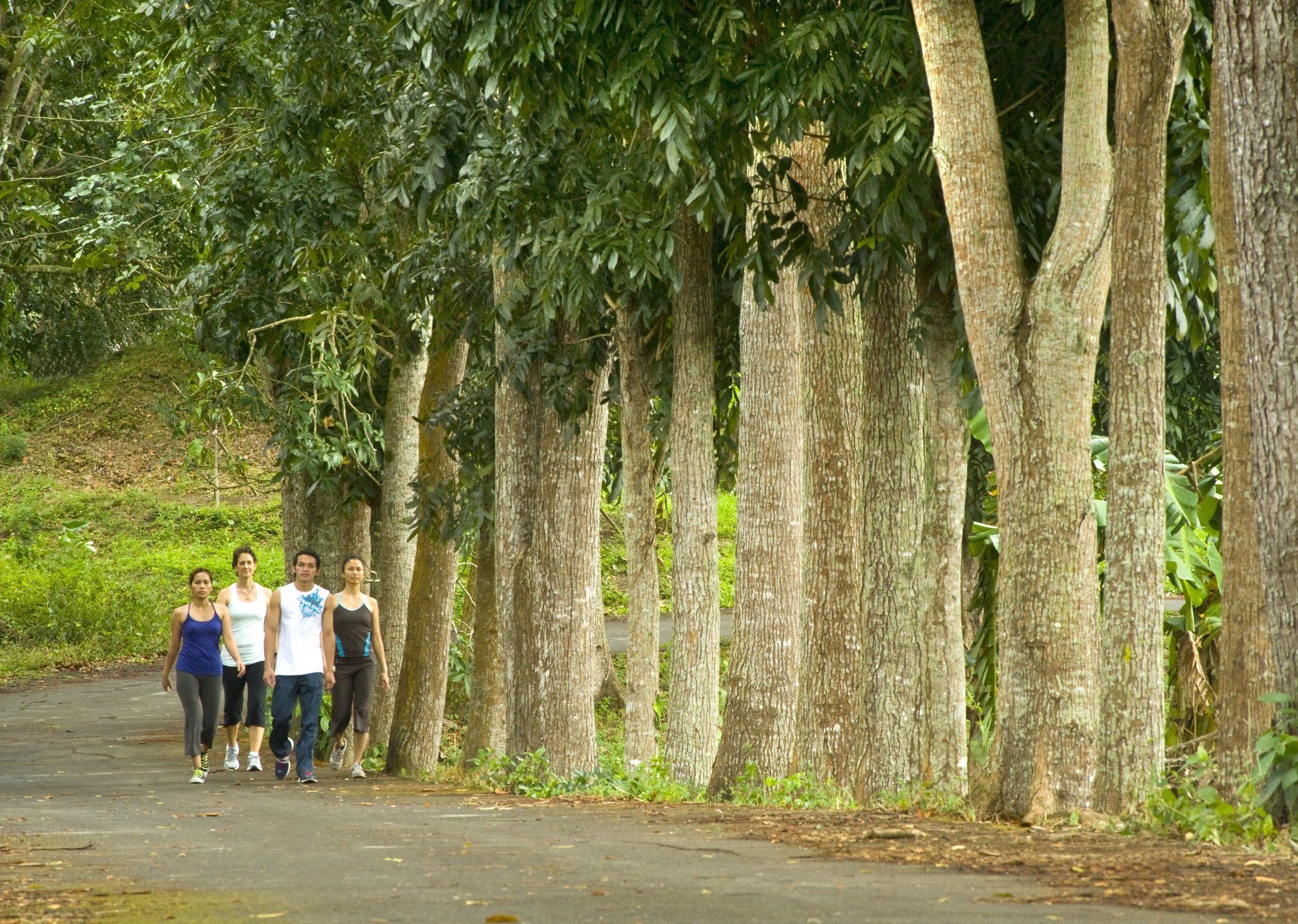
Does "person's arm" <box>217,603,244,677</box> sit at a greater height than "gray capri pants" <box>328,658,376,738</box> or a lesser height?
greater

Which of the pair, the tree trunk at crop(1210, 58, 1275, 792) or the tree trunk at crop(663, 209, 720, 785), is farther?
the tree trunk at crop(663, 209, 720, 785)

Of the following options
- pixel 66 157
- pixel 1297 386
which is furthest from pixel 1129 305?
pixel 66 157

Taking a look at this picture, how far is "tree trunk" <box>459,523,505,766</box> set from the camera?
17.3m

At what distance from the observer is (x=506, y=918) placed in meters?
5.29

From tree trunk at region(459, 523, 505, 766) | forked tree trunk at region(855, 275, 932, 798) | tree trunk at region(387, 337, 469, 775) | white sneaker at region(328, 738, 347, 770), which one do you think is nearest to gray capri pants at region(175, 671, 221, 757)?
white sneaker at region(328, 738, 347, 770)

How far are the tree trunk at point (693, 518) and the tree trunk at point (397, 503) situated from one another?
17.3 ft

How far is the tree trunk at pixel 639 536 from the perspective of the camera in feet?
44.7

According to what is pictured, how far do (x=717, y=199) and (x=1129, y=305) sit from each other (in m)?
2.58

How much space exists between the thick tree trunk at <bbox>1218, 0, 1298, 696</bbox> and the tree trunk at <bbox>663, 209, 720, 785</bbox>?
582 centimetres

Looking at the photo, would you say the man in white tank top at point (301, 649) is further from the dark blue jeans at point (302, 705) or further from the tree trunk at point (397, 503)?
the tree trunk at point (397, 503)

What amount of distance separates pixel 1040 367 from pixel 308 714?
25.0 ft

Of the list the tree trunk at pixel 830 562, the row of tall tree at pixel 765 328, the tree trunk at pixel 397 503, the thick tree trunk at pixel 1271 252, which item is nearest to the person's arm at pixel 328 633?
the row of tall tree at pixel 765 328

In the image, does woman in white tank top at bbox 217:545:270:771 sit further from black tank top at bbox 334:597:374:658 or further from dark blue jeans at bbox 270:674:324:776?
black tank top at bbox 334:597:374:658

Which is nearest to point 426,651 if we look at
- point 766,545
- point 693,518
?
point 693,518
